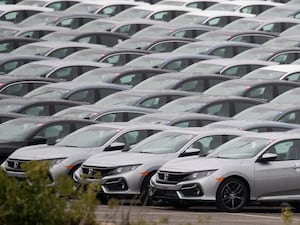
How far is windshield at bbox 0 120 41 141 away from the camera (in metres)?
25.7

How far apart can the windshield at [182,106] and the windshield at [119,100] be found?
0.92 meters

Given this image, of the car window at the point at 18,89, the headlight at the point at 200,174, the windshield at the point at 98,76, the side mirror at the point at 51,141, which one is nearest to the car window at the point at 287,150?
the headlight at the point at 200,174

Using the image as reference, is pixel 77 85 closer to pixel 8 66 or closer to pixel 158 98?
pixel 158 98

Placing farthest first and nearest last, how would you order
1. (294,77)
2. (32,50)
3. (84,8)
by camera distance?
(84,8) < (32,50) < (294,77)

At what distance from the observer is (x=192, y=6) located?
161 ft

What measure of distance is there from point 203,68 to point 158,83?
2626 mm

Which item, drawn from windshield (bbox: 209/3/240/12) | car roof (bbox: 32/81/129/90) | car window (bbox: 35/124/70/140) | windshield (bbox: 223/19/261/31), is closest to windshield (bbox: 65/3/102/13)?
windshield (bbox: 209/3/240/12)

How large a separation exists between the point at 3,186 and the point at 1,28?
3104cm

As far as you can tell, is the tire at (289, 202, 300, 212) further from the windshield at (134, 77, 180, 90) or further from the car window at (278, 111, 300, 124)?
the windshield at (134, 77, 180, 90)

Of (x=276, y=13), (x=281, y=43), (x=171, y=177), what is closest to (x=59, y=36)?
(x=281, y=43)

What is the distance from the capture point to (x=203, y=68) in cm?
3391

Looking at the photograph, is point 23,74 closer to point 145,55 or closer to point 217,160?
point 145,55

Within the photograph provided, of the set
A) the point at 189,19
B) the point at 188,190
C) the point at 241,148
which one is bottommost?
the point at 189,19

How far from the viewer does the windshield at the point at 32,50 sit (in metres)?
37.8
